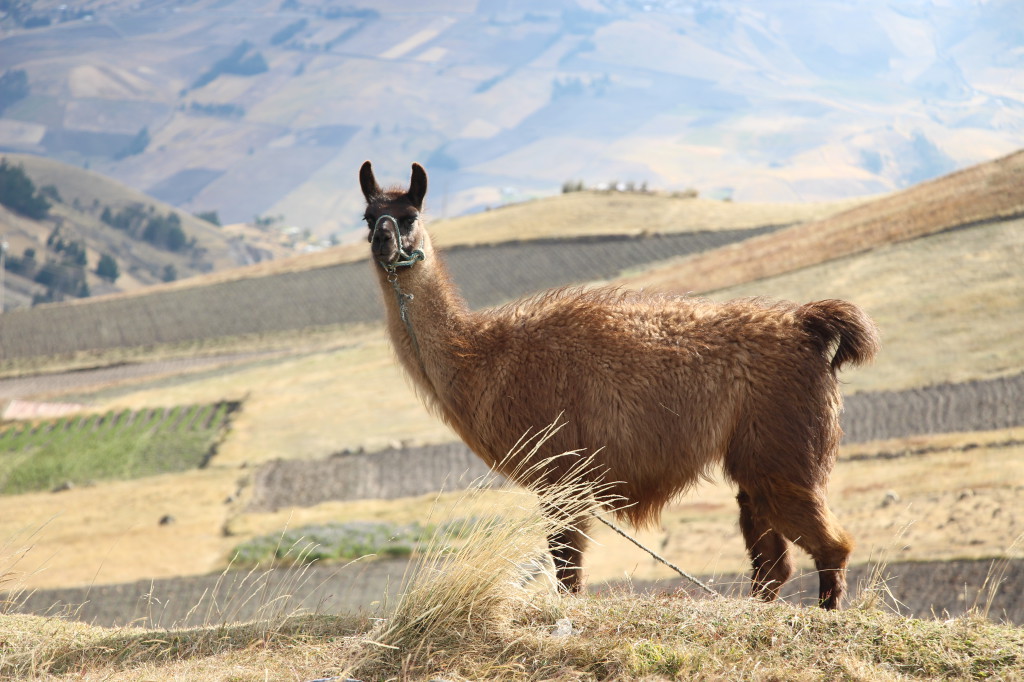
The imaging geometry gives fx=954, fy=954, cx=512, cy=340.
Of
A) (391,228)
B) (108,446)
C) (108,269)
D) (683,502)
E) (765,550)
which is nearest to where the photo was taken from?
(765,550)

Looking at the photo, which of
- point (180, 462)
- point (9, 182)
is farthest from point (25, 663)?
point (9, 182)

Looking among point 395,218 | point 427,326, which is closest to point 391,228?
point 395,218

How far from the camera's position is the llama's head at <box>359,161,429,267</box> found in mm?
5930

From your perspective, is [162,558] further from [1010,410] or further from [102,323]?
[102,323]

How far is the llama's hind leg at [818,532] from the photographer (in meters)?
5.44

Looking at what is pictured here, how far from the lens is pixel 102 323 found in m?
70.6

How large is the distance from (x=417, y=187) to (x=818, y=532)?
322 centimetres

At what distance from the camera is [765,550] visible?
588 centimetres

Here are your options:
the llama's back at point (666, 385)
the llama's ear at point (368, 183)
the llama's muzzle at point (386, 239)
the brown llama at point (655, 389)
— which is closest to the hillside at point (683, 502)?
the brown llama at point (655, 389)

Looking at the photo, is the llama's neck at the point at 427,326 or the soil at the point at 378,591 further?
the soil at the point at 378,591

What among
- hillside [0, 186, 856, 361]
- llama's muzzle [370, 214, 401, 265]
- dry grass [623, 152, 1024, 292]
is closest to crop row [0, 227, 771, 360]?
hillside [0, 186, 856, 361]

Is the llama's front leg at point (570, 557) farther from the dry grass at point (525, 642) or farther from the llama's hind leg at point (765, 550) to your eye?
the llama's hind leg at point (765, 550)

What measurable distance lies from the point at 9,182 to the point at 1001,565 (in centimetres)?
19894

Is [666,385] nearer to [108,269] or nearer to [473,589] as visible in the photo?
[473,589]
